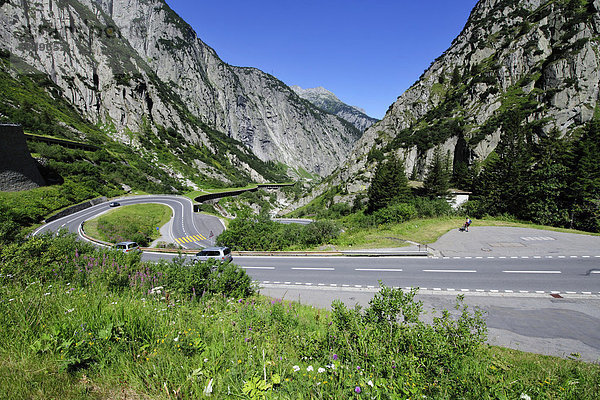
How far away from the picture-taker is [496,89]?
64250mm

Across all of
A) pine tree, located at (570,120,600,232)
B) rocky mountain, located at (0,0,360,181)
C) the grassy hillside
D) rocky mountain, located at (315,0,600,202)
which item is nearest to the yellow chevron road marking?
the grassy hillside

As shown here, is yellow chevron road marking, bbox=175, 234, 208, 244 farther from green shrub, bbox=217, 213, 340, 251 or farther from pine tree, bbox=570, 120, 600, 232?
pine tree, bbox=570, 120, 600, 232

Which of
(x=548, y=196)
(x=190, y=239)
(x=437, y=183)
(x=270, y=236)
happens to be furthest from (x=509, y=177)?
(x=190, y=239)

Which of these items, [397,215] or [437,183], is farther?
[437,183]

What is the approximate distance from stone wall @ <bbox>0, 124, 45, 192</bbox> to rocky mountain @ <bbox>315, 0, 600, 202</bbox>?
234 ft

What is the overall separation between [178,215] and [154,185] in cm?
3159

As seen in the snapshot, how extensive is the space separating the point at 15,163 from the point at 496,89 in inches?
4163

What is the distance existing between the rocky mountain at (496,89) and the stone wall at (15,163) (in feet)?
234

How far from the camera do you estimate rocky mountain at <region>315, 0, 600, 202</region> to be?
4844 centimetres

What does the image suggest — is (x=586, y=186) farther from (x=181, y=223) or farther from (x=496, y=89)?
(x=181, y=223)

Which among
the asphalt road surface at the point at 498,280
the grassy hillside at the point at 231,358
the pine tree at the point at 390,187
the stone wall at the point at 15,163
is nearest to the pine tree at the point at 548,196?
the asphalt road surface at the point at 498,280

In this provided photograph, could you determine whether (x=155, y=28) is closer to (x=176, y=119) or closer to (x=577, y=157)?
(x=176, y=119)

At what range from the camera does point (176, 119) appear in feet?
416

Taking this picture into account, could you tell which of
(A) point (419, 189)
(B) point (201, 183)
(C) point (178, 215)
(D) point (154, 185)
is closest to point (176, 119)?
(B) point (201, 183)
